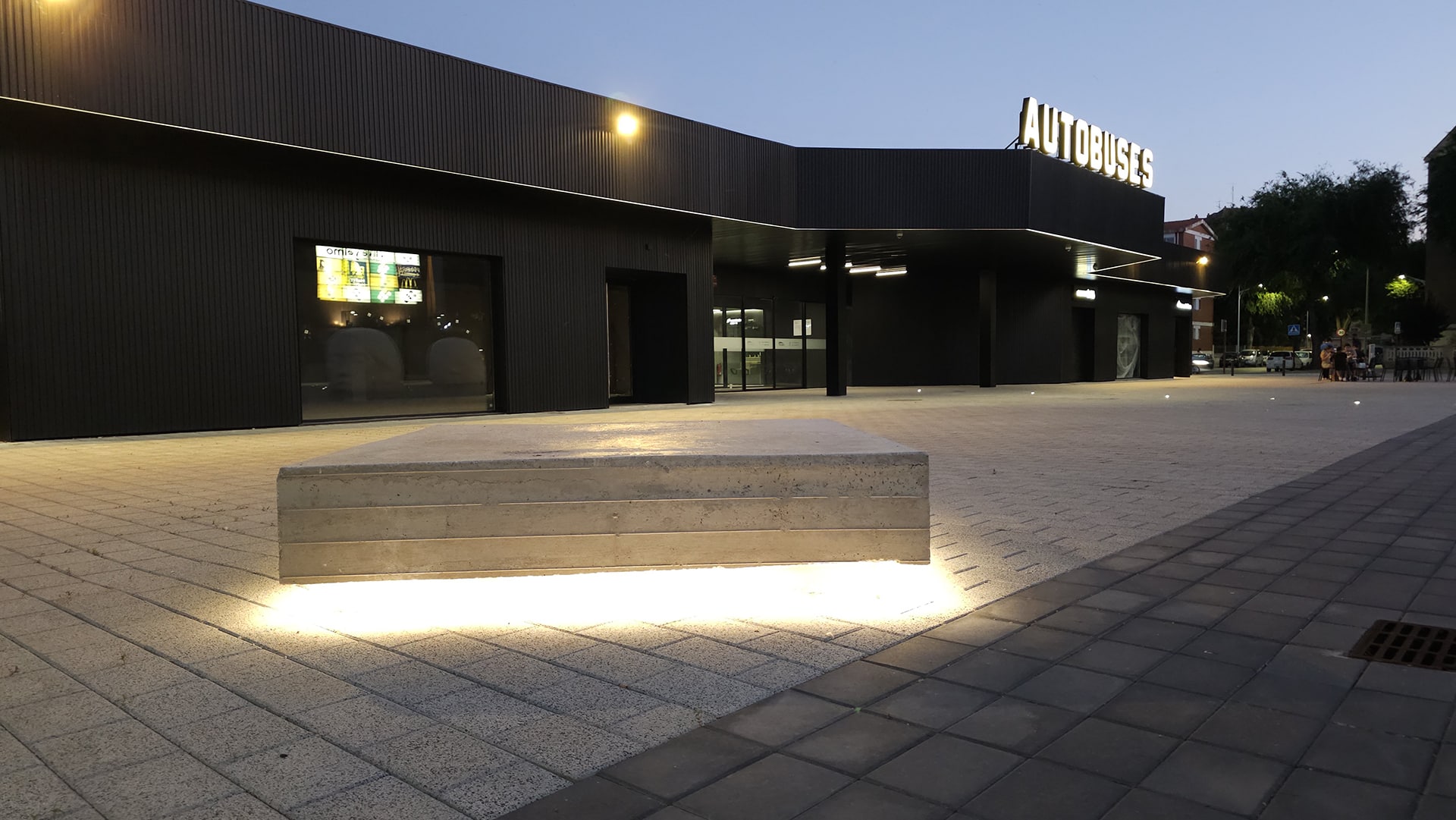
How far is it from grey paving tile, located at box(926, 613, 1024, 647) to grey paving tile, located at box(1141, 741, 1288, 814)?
1.11 m

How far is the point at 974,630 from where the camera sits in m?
3.99

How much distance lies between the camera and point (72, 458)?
10875mm

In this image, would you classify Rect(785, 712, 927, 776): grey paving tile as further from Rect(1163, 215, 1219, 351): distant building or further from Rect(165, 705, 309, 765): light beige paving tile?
Rect(1163, 215, 1219, 351): distant building

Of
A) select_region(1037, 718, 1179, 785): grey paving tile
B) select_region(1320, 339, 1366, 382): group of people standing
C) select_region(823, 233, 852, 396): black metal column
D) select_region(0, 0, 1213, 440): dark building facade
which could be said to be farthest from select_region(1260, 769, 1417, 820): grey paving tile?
select_region(1320, 339, 1366, 382): group of people standing

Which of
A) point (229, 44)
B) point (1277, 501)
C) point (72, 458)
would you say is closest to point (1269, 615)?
point (1277, 501)

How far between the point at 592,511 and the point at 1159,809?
2.71 meters

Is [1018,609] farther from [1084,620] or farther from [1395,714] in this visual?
[1395,714]

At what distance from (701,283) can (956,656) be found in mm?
18387

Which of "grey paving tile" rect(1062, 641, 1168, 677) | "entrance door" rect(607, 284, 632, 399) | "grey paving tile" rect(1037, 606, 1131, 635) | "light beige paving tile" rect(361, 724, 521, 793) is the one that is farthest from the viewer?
"entrance door" rect(607, 284, 632, 399)

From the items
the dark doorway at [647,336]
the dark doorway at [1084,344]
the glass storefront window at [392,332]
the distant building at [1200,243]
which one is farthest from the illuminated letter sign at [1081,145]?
the distant building at [1200,243]

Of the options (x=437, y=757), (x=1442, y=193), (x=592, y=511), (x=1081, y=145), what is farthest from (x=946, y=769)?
(x=1442, y=193)

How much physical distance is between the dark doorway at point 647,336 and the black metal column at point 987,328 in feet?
44.4

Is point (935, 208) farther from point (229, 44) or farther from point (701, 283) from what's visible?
point (229, 44)

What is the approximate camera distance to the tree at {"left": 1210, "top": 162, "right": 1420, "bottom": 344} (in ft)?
165
